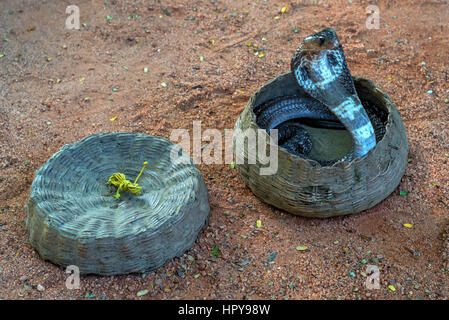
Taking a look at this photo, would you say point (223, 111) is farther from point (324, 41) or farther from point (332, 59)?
point (324, 41)

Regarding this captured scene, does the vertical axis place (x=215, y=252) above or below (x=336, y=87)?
below

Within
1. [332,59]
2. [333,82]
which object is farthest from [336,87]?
[332,59]

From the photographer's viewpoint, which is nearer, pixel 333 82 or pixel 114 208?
pixel 114 208

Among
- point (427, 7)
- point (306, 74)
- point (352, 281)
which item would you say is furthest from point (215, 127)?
point (427, 7)

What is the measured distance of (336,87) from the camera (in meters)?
2.97

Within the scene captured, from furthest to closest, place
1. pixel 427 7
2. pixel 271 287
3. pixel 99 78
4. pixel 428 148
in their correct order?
A: pixel 427 7, pixel 99 78, pixel 428 148, pixel 271 287

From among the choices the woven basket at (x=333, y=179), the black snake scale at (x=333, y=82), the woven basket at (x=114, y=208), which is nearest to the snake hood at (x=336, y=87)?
the black snake scale at (x=333, y=82)

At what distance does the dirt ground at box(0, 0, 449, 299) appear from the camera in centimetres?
260

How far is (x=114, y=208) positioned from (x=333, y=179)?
4.00 feet

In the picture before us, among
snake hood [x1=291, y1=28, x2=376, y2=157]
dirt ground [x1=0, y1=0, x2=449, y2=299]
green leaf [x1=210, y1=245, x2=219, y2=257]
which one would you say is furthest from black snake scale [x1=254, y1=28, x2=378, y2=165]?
green leaf [x1=210, y1=245, x2=219, y2=257]

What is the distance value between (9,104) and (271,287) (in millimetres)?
2624

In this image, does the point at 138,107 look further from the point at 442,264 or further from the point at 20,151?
the point at 442,264

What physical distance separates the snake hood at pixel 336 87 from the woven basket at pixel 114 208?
0.87 m

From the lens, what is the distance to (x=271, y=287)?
8.46 feet
